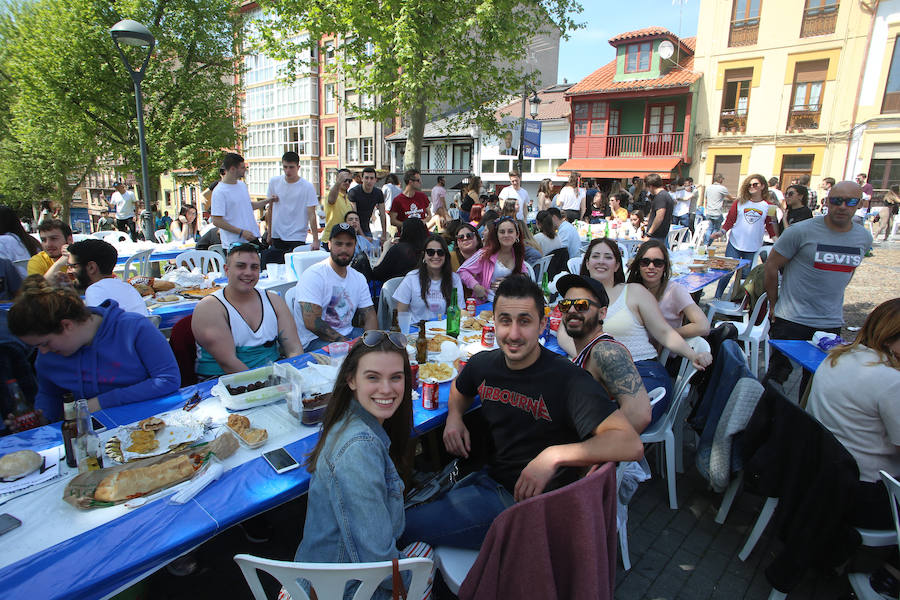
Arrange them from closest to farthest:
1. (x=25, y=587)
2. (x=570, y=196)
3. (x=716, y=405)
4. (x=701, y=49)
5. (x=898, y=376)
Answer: (x=25, y=587), (x=898, y=376), (x=716, y=405), (x=570, y=196), (x=701, y=49)

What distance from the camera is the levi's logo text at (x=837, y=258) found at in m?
3.78

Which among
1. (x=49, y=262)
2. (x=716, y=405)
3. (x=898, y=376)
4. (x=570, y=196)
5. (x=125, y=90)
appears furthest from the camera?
(x=125, y=90)

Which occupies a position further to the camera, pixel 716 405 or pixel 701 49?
pixel 701 49

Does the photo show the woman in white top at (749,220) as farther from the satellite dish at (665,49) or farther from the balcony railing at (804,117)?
the satellite dish at (665,49)

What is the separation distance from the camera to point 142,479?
1.76 metres

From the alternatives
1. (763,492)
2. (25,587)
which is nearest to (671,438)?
(763,492)

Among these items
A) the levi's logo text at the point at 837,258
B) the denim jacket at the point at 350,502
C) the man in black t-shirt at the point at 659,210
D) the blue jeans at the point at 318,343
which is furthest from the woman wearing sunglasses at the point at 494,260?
the man in black t-shirt at the point at 659,210

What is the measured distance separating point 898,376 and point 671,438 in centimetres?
119

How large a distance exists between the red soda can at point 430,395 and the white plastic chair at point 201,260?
5.26 m

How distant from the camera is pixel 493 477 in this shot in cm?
232

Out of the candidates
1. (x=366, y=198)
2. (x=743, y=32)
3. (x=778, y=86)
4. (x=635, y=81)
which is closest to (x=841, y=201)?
(x=366, y=198)

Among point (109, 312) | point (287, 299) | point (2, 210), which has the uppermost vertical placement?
point (2, 210)

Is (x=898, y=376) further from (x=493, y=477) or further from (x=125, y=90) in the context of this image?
(x=125, y=90)

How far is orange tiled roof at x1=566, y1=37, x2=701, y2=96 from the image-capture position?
20.8 meters
